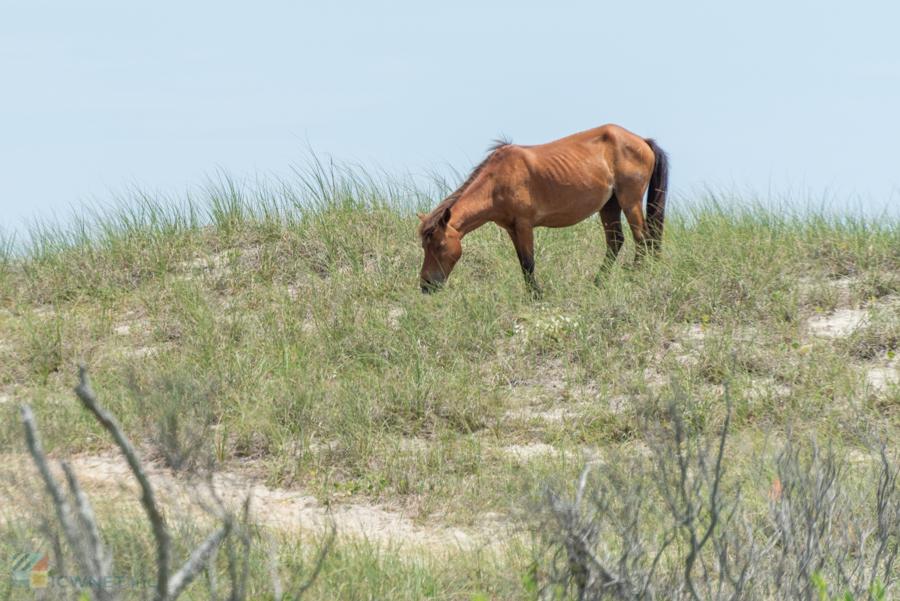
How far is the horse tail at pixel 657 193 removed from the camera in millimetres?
8031

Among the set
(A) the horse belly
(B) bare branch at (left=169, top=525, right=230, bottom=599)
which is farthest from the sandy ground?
(A) the horse belly

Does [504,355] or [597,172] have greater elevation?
[597,172]

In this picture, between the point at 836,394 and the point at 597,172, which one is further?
the point at 597,172

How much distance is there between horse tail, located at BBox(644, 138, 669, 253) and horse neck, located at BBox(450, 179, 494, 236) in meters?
2.20

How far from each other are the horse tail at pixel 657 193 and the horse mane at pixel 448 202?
1988 mm

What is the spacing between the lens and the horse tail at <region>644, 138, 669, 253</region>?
8031mm

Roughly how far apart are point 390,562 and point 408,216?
6.51m

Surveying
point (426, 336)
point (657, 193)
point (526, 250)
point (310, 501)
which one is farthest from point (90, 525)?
point (657, 193)

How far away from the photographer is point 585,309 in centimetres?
656

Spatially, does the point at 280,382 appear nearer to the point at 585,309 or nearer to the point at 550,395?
the point at 550,395

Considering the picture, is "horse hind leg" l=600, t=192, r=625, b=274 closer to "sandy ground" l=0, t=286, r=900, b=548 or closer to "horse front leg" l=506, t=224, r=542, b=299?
"horse front leg" l=506, t=224, r=542, b=299

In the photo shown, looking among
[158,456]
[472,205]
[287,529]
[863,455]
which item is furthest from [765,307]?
[158,456]

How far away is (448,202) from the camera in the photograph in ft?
22.5

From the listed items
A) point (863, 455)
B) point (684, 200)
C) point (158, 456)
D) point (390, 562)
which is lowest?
point (863, 455)
